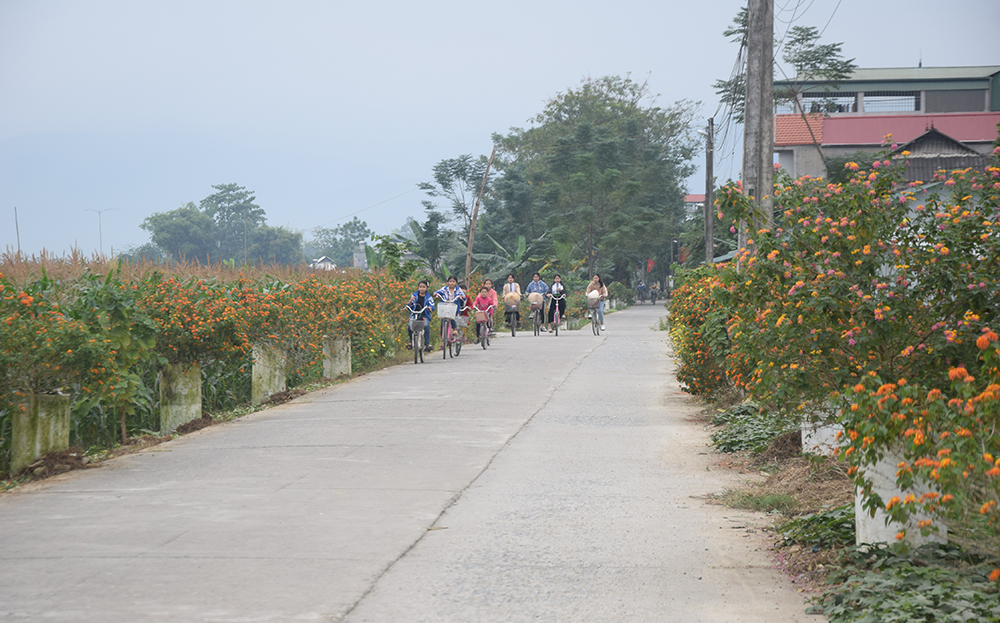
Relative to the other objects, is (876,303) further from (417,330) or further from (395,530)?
(417,330)

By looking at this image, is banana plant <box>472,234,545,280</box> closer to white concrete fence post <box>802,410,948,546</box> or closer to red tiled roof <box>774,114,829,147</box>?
red tiled roof <box>774,114,829,147</box>

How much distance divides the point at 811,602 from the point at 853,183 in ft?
9.80

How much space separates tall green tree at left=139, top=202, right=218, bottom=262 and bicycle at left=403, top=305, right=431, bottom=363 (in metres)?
84.7

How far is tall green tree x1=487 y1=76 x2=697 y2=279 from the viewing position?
6581 cm

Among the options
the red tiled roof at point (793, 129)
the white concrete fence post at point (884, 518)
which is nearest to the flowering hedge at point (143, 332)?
the white concrete fence post at point (884, 518)

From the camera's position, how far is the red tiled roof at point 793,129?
5275 centimetres

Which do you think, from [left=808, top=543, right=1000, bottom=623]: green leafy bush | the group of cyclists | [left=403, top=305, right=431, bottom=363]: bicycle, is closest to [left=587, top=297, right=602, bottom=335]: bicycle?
the group of cyclists

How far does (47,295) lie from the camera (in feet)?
35.5

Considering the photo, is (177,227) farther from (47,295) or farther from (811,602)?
(811,602)

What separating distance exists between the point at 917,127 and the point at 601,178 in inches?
836

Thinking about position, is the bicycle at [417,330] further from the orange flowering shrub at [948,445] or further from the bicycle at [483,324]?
the orange flowering shrub at [948,445]

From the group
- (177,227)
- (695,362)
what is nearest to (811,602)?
(695,362)

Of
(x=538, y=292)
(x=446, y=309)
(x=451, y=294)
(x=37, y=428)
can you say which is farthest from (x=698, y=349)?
(x=538, y=292)

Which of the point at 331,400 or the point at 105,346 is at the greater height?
the point at 105,346
